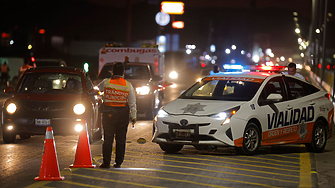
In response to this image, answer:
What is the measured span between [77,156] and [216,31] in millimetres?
142262

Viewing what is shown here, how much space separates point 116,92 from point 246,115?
7.78 ft

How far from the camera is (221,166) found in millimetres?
8938

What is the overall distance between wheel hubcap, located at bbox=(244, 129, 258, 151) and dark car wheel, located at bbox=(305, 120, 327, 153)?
1.54 m

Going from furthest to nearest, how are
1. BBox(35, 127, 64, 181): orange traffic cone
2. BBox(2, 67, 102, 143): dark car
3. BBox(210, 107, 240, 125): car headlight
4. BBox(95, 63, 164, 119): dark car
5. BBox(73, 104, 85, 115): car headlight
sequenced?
1. BBox(95, 63, 164, 119): dark car
2. BBox(73, 104, 85, 115): car headlight
3. BBox(2, 67, 102, 143): dark car
4. BBox(210, 107, 240, 125): car headlight
5. BBox(35, 127, 64, 181): orange traffic cone

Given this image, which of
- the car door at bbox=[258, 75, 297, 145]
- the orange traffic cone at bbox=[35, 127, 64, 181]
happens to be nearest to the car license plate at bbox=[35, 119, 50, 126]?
the orange traffic cone at bbox=[35, 127, 64, 181]

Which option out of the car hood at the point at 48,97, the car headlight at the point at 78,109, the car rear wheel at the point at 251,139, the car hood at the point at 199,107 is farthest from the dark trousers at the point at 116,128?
the car hood at the point at 48,97

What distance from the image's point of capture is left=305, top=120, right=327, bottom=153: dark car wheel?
11.0 metres

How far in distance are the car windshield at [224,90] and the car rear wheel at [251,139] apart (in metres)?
0.57

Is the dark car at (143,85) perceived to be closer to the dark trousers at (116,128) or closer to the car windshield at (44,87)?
the car windshield at (44,87)

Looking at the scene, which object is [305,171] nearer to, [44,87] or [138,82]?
[44,87]

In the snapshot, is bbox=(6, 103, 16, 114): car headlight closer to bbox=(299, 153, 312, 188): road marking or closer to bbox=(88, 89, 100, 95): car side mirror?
bbox=(88, 89, 100, 95): car side mirror

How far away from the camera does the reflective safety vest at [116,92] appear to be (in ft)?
28.9

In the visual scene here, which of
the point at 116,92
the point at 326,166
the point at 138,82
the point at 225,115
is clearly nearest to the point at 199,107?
the point at 225,115

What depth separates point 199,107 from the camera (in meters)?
9.94
